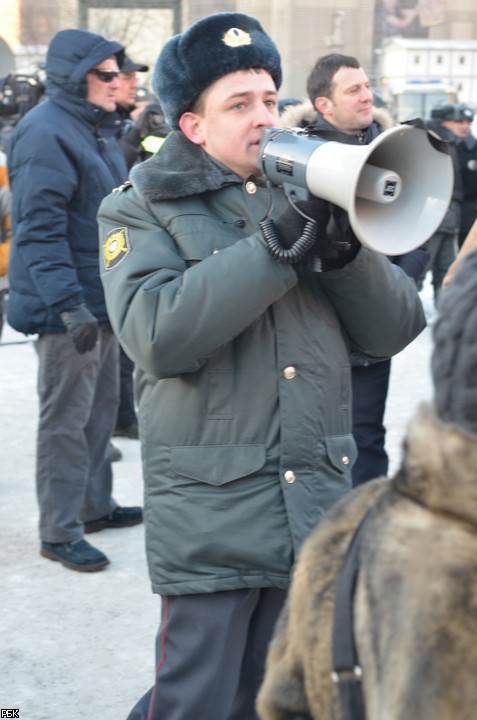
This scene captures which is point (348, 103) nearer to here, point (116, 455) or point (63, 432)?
point (63, 432)

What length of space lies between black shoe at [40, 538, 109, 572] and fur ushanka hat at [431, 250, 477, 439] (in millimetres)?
3217

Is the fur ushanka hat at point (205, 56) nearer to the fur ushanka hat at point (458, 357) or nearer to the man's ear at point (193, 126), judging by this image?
the man's ear at point (193, 126)

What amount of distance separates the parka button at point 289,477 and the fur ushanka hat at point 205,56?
0.83 metres

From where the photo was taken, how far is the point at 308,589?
5.08ft

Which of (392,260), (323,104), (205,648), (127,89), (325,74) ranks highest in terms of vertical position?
(325,74)

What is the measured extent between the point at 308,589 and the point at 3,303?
447 cm

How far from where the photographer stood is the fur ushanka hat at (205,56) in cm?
240

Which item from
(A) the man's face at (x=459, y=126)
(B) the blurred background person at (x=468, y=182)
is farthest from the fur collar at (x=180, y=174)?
(A) the man's face at (x=459, y=126)

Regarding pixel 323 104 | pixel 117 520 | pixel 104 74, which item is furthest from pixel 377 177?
pixel 117 520

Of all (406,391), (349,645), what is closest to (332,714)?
(349,645)

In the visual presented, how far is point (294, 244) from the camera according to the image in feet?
7.27

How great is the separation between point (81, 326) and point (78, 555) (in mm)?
936

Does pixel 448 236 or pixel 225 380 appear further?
pixel 448 236

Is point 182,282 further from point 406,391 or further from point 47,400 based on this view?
point 406,391
